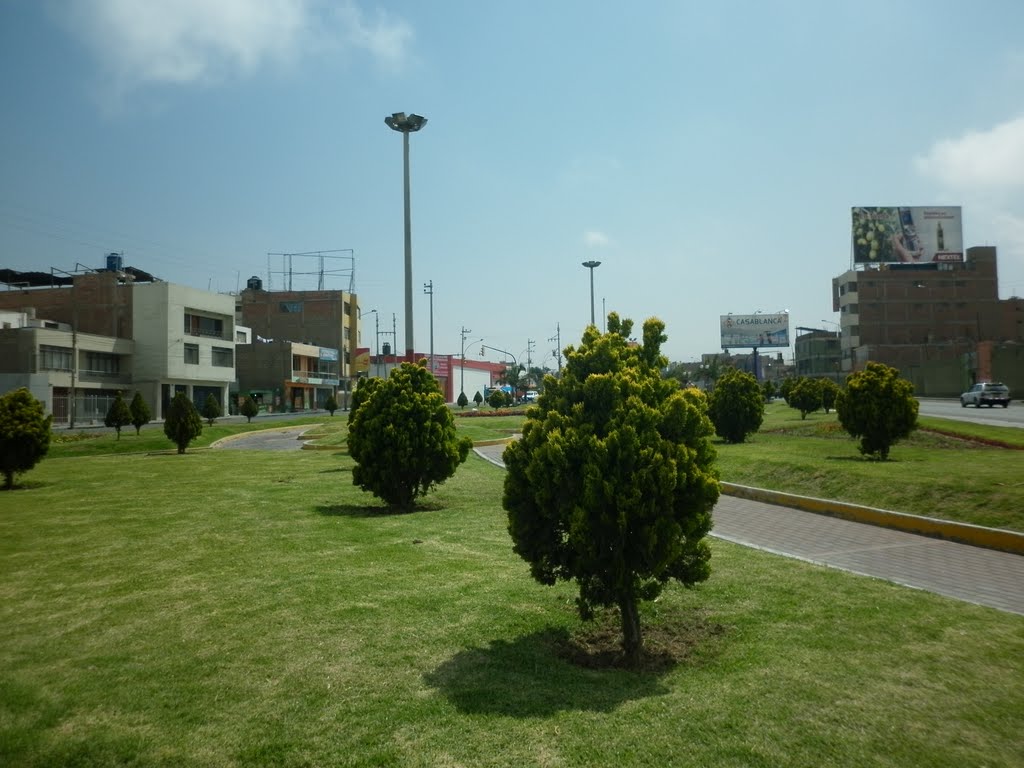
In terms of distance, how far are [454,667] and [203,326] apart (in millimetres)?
62895

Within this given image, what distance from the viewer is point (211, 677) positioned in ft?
15.4

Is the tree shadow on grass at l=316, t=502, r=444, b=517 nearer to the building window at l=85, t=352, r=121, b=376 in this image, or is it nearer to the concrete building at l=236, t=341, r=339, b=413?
the building window at l=85, t=352, r=121, b=376

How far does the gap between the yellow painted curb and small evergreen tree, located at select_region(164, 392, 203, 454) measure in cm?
2079

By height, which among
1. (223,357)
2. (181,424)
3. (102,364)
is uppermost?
(223,357)

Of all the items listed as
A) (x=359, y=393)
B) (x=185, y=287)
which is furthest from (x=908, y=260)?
(x=359, y=393)

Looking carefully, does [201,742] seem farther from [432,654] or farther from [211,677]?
[432,654]

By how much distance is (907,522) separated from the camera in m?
10.3

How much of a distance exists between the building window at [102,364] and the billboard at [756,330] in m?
61.4

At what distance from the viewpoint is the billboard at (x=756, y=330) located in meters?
87.5

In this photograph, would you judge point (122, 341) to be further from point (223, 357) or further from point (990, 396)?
point (990, 396)

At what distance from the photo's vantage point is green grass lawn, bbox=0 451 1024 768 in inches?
148

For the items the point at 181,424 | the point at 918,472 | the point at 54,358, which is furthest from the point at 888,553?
the point at 54,358

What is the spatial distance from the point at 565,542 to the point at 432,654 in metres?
1.15

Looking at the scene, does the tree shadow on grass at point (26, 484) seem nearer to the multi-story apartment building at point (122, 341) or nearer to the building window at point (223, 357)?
the multi-story apartment building at point (122, 341)
